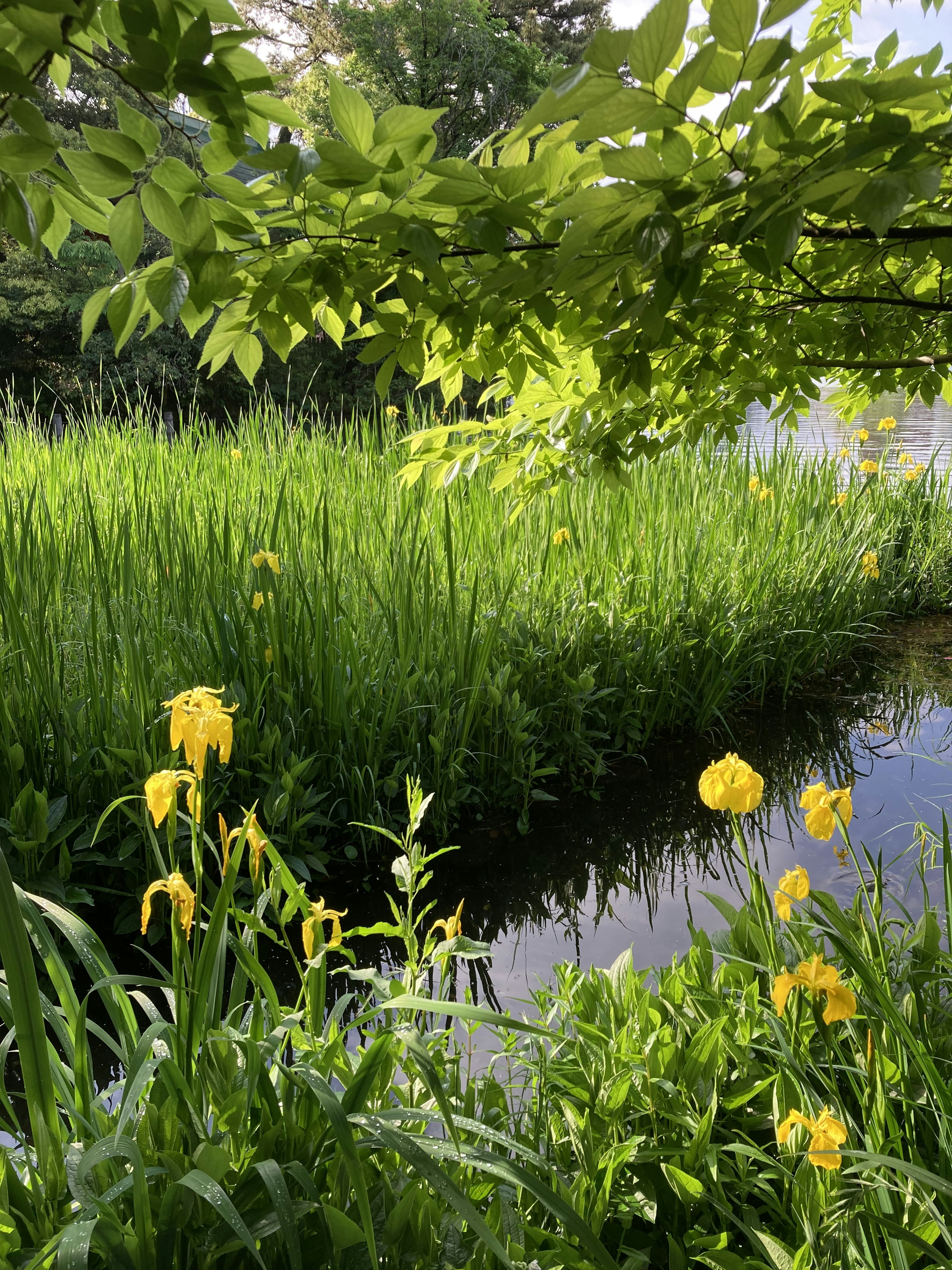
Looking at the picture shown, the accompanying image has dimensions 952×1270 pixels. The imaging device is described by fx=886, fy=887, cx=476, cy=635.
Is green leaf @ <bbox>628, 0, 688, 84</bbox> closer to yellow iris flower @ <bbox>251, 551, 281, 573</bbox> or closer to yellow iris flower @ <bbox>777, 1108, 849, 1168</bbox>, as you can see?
yellow iris flower @ <bbox>777, 1108, 849, 1168</bbox>

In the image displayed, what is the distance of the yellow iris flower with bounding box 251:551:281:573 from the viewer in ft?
8.11

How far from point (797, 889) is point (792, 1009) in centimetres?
26

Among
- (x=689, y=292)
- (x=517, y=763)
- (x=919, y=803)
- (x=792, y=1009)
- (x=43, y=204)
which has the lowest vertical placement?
(x=919, y=803)

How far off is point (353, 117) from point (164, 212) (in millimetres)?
223

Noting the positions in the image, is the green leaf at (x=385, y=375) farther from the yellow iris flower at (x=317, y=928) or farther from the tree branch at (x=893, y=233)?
→ the yellow iris flower at (x=317, y=928)

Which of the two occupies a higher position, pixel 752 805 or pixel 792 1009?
pixel 752 805

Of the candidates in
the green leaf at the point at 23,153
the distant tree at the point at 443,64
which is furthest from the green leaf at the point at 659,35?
the distant tree at the point at 443,64

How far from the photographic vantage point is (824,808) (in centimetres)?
110

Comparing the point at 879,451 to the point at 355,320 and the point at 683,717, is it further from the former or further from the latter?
the point at 355,320

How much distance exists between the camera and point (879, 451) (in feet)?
30.7

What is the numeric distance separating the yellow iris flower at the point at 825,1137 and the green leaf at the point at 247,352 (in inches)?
40.6

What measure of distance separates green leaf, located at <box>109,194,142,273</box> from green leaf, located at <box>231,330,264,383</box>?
242 mm

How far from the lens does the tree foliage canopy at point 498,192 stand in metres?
0.73

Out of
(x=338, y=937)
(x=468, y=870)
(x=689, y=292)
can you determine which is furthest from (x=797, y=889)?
(x=468, y=870)
